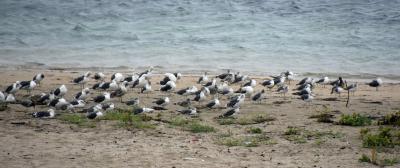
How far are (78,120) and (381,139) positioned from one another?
6.57 m

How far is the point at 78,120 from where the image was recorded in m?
14.7

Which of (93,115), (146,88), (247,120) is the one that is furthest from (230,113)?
(146,88)

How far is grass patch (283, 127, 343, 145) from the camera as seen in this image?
42.5ft

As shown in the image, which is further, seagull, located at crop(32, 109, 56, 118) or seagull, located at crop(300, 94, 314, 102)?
seagull, located at crop(300, 94, 314, 102)

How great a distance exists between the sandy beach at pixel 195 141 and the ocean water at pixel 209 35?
35.9ft

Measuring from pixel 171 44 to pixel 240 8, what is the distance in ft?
33.8

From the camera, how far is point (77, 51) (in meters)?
31.4

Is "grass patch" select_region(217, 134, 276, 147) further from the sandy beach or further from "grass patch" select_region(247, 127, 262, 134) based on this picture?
"grass patch" select_region(247, 127, 262, 134)

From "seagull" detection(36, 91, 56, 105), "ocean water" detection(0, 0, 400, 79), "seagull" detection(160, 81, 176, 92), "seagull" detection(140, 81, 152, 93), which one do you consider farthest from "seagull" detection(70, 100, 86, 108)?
"ocean water" detection(0, 0, 400, 79)

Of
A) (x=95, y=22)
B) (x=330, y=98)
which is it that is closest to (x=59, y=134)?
(x=330, y=98)

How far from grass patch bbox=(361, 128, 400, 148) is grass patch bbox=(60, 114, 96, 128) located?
5.73 meters

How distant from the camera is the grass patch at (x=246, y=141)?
495 inches

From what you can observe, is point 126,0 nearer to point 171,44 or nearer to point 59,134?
point 171,44

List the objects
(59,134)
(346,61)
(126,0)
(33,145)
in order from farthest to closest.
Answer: (126,0), (346,61), (59,134), (33,145)
